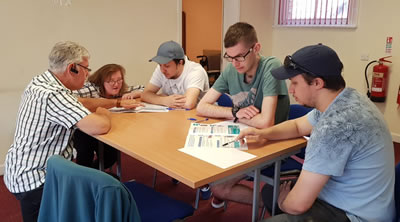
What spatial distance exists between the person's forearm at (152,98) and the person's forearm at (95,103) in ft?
0.95

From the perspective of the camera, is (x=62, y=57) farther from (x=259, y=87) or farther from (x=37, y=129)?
(x=259, y=87)

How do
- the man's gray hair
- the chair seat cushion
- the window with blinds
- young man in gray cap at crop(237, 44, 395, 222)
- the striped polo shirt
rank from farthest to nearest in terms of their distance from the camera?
1. the window with blinds
2. the man's gray hair
3. the striped polo shirt
4. the chair seat cushion
5. young man in gray cap at crop(237, 44, 395, 222)

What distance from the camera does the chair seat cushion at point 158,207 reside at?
153 cm

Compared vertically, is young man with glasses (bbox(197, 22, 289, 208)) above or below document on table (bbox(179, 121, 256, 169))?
above

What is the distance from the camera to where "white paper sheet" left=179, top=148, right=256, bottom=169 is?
138 centimetres

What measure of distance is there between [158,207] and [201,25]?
5.70 m

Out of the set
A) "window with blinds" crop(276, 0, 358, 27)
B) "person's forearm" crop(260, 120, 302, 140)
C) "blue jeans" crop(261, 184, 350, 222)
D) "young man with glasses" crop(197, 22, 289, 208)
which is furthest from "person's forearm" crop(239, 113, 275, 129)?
"window with blinds" crop(276, 0, 358, 27)

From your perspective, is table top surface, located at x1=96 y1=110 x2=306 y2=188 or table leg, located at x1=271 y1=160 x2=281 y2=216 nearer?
table top surface, located at x1=96 y1=110 x2=306 y2=188

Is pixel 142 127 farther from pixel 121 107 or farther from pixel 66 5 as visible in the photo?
pixel 66 5

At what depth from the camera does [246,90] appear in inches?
83.1

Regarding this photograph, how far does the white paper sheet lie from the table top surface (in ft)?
0.09

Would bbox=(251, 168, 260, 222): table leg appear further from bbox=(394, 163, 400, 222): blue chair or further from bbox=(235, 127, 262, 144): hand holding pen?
bbox=(394, 163, 400, 222): blue chair

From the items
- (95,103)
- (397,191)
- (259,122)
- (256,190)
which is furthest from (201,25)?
(397,191)

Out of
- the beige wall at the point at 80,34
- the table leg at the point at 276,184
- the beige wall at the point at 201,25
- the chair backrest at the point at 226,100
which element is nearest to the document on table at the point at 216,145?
the table leg at the point at 276,184
